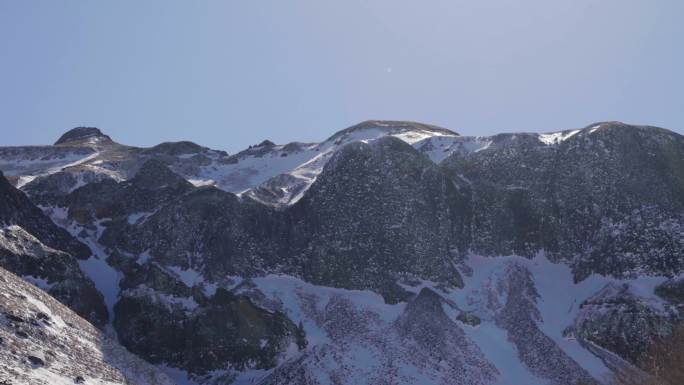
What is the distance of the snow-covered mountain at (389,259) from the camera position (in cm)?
5150

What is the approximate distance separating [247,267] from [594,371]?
33.1m

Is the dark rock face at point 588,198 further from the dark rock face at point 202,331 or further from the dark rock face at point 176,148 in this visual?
the dark rock face at point 176,148

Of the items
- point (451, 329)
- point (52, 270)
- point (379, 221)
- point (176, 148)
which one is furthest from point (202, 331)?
point (176, 148)

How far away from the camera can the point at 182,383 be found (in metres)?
49.7

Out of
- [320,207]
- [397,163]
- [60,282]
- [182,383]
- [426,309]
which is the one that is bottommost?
[182,383]

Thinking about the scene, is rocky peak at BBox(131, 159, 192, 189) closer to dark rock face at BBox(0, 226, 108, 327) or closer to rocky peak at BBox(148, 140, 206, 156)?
dark rock face at BBox(0, 226, 108, 327)

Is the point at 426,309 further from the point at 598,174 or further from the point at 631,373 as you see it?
the point at 598,174

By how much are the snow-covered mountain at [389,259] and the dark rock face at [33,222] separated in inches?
10.1

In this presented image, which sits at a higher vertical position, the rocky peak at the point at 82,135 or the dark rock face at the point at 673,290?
the rocky peak at the point at 82,135

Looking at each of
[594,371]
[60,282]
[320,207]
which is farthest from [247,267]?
[594,371]

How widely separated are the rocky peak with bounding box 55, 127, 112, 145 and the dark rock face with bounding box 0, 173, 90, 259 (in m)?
71.4

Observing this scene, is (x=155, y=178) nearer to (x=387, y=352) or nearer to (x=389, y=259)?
(x=389, y=259)

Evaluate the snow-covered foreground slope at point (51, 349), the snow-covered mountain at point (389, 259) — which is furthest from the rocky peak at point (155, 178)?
the snow-covered foreground slope at point (51, 349)

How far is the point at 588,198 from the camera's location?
67750 mm
